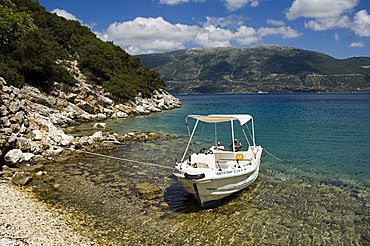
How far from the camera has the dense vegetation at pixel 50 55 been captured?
42344 mm

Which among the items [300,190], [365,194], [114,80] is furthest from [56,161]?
[114,80]

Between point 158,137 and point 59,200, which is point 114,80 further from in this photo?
point 59,200

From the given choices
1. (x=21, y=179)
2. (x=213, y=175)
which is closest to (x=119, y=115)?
(x=21, y=179)

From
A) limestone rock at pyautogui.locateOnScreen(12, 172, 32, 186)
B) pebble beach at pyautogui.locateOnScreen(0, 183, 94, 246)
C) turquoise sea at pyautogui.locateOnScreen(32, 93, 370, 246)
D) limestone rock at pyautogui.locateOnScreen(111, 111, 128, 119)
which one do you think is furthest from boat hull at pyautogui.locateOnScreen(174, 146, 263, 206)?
limestone rock at pyautogui.locateOnScreen(111, 111, 128, 119)

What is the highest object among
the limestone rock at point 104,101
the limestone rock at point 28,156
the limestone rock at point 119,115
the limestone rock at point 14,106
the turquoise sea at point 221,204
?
the limestone rock at point 14,106

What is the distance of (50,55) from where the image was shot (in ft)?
154

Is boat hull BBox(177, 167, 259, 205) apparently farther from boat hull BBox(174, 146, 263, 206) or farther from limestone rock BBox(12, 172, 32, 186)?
limestone rock BBox(12, 172, 32, 186)

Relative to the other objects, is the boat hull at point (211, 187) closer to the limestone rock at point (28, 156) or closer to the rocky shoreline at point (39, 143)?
the rocky shoreline at point (39, 143)

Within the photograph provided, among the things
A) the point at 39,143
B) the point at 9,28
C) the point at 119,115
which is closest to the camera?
the point at 39,143

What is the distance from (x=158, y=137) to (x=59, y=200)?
19.0 meters

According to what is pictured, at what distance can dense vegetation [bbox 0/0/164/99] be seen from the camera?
4234 centimetres

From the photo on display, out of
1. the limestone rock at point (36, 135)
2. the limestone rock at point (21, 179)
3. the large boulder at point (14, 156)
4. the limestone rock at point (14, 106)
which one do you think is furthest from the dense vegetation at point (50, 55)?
the limestone rock at point (21, 179)

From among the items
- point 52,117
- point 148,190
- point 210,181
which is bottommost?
point 148,190

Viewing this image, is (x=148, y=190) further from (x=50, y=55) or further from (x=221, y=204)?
(x=50, y=55)
